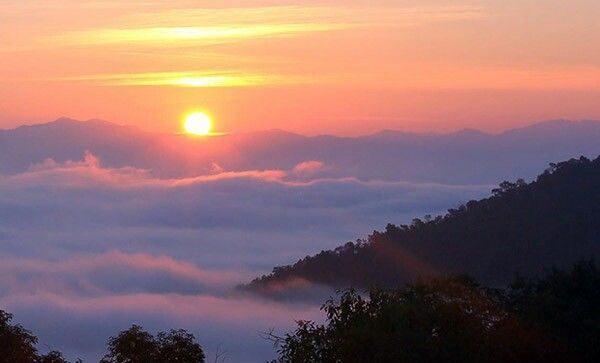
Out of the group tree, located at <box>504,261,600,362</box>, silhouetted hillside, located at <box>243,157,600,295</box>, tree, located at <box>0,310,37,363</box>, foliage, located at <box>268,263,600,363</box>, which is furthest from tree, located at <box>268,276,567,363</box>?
silhouetted hillside, located at <box>243,157,600,295</box>

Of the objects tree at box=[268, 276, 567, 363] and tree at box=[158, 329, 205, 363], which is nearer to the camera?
tree at box=[268, 276, 567, 363]

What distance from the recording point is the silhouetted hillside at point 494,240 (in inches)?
2512

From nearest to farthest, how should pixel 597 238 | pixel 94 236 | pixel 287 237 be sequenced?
1. pixel 597 238
2. pixel 287 237
3. pixel 94 236

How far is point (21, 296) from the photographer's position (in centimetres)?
11100

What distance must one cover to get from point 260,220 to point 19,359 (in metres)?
168

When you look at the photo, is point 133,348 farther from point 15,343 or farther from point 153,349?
point 15,343

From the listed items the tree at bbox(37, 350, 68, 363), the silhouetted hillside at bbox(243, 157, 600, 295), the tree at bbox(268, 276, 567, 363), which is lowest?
the tree at bbox(268, 276, 567, 363)

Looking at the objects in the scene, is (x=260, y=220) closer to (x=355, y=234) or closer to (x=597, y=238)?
(x=355, y=234)

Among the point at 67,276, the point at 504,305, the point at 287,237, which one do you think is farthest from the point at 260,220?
the point at 504,305

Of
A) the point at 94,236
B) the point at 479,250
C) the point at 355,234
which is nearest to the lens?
the point at 479,250

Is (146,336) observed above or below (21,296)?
below

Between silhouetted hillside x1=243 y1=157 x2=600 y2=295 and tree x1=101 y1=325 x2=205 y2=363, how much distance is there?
37990 millimetres

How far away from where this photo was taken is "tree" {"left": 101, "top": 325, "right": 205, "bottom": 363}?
23172mm

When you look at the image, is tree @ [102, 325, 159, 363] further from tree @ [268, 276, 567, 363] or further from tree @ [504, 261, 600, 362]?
tree @ [504, 261, 600, 362]
